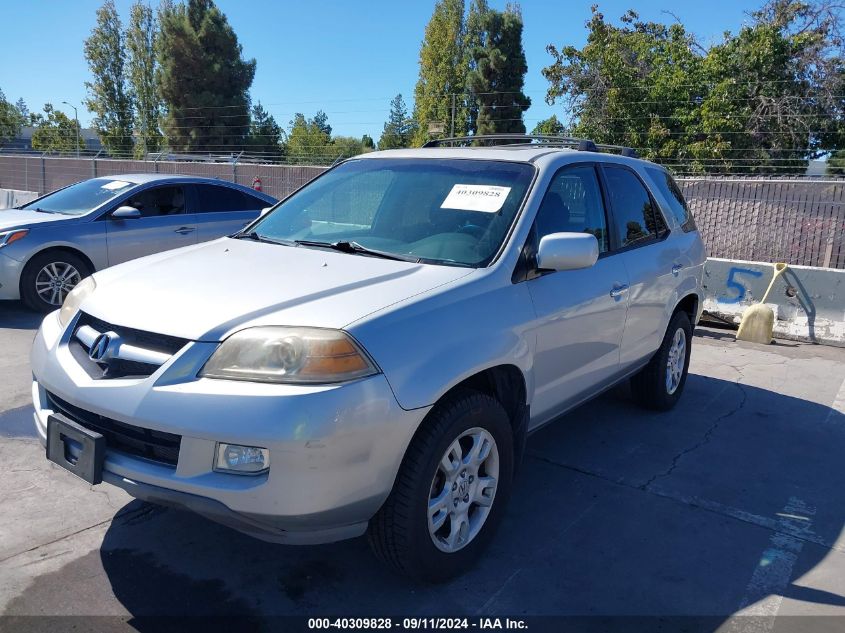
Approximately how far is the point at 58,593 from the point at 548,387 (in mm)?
2377

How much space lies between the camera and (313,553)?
326 cm

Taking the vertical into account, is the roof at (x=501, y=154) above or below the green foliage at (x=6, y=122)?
below

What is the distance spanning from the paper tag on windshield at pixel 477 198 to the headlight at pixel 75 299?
1.73 meters

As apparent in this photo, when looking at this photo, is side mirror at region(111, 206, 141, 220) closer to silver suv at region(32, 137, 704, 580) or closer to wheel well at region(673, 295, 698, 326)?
silver suv at region(32, 137, 704, 580)

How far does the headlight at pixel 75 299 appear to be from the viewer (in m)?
3.15

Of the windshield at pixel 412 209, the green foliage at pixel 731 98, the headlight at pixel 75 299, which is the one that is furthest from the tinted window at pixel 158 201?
the green foliage at pixel 731 98

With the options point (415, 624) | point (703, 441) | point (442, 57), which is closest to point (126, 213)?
point (703, 441)

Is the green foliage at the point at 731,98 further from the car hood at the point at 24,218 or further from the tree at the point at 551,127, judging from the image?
the car hood at the point at 24,218

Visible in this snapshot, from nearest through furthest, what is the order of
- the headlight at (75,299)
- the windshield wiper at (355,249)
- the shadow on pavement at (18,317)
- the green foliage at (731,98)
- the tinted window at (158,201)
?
1. the headlight at (75,299)
2. the windshield wiper at (355,249)
3. the shadow on pavement at (18,317)
4. the tinted window at (158,201)
5. the green foliage at (731,98)

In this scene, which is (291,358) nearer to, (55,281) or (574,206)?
(574,206)

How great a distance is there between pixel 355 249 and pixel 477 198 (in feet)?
2.23

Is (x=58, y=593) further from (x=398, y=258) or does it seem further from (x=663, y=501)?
(x=663, y=501)

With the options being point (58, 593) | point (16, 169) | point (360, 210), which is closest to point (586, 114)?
point (16, 169)

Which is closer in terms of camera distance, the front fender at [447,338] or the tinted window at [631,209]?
the front fender at [447,338]
